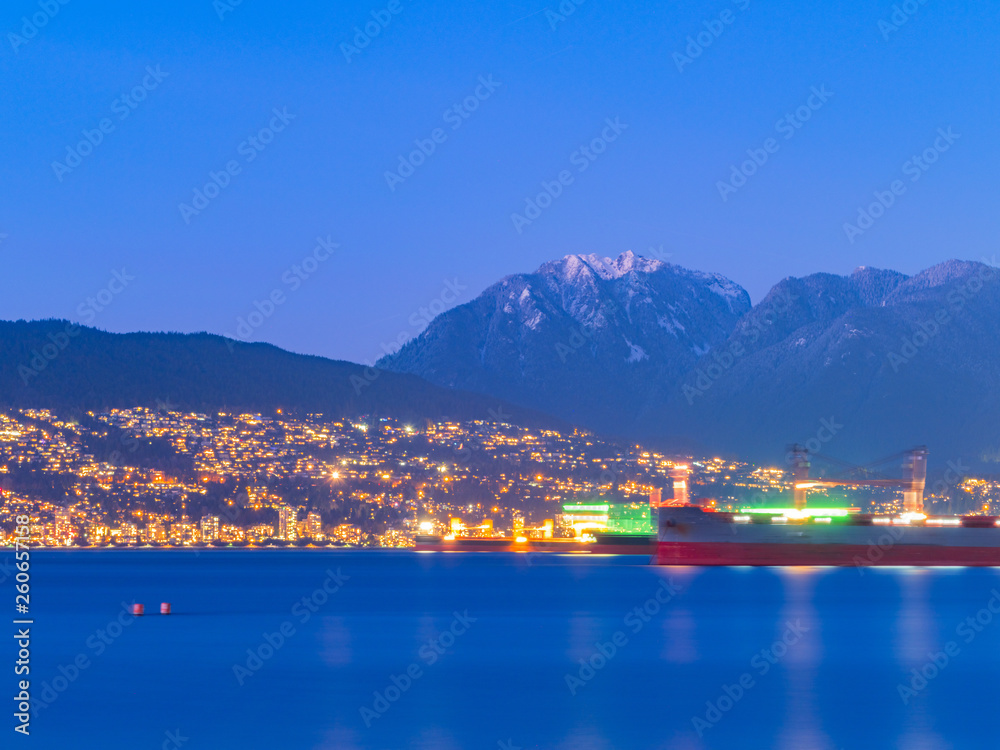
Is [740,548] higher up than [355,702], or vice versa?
[740,548]

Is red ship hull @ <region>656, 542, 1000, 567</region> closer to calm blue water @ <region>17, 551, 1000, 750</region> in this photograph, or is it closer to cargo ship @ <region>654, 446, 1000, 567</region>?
cargo ship @ <region>654, 446, 1000, 567</region>

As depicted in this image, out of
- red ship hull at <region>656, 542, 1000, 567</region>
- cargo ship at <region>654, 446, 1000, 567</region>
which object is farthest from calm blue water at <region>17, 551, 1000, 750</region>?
red ship hull at <region>656, 542, 1000, 567</region>

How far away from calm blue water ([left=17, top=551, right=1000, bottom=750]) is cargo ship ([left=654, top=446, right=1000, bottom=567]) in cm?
3598

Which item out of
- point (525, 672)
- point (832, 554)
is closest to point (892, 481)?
point (832, 554)

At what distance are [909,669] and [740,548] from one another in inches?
3270

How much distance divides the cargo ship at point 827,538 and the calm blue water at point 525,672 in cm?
3598

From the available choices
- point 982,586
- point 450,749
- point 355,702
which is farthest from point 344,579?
point 450,749

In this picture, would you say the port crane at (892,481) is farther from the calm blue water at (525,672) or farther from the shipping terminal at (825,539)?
the calm blue water at (525,672)

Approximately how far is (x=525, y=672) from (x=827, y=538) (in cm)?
9270

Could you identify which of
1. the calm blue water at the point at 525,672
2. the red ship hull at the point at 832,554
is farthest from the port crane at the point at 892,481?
the calm blue water at the point at 525,672

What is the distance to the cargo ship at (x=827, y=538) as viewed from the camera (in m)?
132

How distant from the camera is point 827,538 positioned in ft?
444

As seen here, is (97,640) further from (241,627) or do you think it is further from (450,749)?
(450,749)

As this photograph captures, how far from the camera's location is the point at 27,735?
33.1 m
